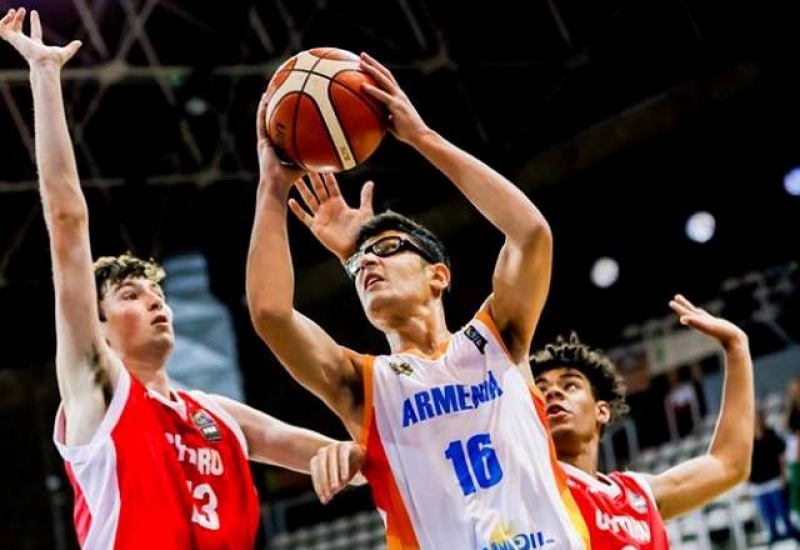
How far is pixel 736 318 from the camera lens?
45.1 feet

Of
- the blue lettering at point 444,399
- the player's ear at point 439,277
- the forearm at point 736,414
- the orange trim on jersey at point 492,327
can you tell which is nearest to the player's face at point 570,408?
the forearm at point 736,414

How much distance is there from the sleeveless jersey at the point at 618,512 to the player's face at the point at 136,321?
1545 millimetres

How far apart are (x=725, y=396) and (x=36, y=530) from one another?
40.8 feet

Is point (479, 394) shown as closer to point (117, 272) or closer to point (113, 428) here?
point (113, 428)

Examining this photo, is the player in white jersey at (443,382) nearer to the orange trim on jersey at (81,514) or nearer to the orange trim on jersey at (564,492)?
the orange trim on jersey at (564,492)

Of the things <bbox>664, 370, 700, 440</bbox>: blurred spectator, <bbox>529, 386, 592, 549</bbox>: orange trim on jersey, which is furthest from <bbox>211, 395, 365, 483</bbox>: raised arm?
<bbox>664, 370, 700, 440</bbox>: blurred spectator

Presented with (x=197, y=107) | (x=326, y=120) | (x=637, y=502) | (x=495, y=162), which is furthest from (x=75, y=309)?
(x=495, y=162)

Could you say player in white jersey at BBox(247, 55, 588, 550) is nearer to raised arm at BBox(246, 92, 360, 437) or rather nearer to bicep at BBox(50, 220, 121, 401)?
raised arm at BBox(246, 92, 360, 437)

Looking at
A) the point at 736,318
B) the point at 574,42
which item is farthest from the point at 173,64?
the point at 736,318

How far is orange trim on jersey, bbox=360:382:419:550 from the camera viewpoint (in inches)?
152

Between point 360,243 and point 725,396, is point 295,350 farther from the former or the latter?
point 725,396

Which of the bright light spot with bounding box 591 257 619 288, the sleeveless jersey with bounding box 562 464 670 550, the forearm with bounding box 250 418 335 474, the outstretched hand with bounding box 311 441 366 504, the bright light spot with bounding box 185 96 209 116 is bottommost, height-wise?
the sleeveless jersey with bounding box 562 464 670 550

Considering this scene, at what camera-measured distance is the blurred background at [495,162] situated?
533 inches

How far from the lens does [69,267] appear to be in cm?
390
